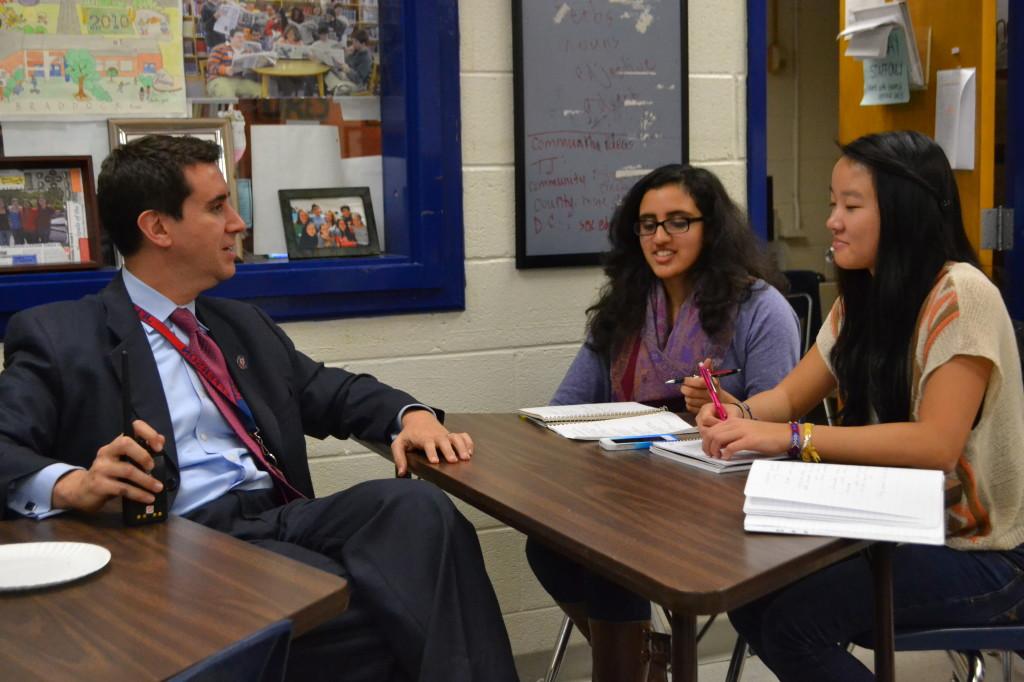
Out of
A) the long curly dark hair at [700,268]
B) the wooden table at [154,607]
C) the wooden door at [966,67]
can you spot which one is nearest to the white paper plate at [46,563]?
the wooden table at [154,607]

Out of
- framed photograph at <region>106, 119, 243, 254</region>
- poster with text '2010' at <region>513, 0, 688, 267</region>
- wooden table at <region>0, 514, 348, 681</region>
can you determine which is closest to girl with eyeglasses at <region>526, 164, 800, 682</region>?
poster with text '2010' at <region>513, 0, 688, 267</region>

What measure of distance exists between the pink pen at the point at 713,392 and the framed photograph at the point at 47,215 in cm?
138

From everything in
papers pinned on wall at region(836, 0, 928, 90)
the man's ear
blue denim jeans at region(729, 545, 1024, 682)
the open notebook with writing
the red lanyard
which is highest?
papers pinned on wall at region(836, 0, 928, 90)

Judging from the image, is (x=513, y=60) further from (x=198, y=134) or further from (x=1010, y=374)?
(x=1010, y=374)

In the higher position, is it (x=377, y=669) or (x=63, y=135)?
(x=63, y=135)

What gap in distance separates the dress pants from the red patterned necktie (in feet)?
0.82

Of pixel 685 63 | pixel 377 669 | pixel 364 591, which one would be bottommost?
pixel 377 669

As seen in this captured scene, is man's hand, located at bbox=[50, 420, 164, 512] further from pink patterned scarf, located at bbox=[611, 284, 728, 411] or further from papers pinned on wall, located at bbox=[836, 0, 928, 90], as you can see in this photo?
papers pinned on wall, located at bbox=[836, 0, 928, 90]

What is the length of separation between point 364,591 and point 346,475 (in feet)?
3.42

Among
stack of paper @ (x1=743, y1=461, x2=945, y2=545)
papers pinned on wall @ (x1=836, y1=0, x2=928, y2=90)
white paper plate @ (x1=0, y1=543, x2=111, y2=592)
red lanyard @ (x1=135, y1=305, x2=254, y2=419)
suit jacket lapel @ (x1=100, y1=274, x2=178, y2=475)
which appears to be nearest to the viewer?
white paper plate @ (x1=0, y1=543, x2=111, y2=592)

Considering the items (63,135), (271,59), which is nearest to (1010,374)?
(271,59)

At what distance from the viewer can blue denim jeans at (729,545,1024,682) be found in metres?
1.94

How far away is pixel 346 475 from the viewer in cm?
293

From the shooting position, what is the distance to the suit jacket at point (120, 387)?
1999mm
